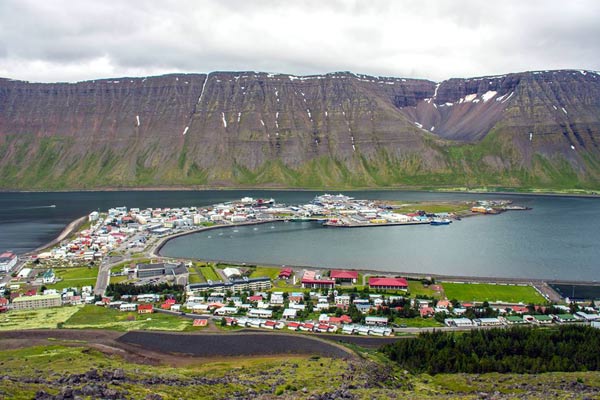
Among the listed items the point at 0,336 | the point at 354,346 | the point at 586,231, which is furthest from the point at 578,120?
the point at 0,336

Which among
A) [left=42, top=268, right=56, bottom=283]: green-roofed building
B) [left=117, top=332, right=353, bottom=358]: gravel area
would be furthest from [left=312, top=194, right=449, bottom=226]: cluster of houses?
[left=117, top=332, right=353, bottom=358]: gravel area

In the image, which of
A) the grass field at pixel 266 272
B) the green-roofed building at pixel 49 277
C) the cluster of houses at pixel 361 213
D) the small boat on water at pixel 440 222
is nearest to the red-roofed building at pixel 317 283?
the grass field at pixel 266 272

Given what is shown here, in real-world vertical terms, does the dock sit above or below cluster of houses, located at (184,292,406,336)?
above

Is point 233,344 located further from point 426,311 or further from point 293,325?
point 426,311

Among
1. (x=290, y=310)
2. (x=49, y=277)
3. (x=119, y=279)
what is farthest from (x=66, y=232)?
(x=290, y=310)

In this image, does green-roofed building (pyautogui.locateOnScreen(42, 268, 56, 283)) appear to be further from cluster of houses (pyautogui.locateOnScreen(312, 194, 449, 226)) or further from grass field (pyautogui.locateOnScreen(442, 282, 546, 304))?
cluster of houses (pyautogui.locateOnScreen(312, 194, 449, 226))

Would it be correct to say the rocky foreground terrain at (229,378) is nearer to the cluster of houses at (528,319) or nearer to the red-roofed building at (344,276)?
the cluster of houses at (528,319)
